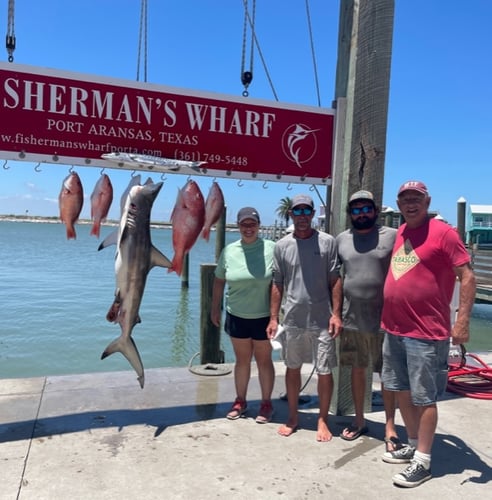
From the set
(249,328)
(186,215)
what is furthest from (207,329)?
(186,215)

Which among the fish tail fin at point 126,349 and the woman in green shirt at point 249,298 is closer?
the fish tail fin at point 126,349

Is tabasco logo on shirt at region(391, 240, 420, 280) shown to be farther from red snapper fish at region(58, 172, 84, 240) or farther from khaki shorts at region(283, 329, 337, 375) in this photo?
red snapper fish at region(58, 172, 84, 240)

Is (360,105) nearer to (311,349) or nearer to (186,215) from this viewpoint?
(186,215)

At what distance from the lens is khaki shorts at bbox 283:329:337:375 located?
150 inches

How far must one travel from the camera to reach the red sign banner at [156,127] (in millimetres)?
3748

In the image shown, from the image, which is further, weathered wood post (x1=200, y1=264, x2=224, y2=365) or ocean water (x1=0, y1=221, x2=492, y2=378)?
ocean water (x1=0, y1=221, x2=492, y2=378)

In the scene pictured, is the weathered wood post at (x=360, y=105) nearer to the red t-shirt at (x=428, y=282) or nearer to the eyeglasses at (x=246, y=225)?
the eyeglasses at (x=246, y=225)

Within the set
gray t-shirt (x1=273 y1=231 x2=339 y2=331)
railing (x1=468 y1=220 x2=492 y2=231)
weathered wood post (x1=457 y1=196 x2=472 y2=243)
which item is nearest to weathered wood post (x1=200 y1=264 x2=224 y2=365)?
gray t-shirt (x1=273 y1=231 x2=339 y2=331)

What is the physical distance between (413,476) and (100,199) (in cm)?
285

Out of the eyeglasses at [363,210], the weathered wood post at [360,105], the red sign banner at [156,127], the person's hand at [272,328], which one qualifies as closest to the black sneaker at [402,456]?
the weathered wood post at [360,105]

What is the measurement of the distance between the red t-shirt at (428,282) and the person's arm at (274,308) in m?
0.97

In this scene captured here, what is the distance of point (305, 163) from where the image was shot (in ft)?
14.9

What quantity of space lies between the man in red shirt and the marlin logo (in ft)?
4.55

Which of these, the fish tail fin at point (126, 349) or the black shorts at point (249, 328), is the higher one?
the black shorts at point (249, 328)
